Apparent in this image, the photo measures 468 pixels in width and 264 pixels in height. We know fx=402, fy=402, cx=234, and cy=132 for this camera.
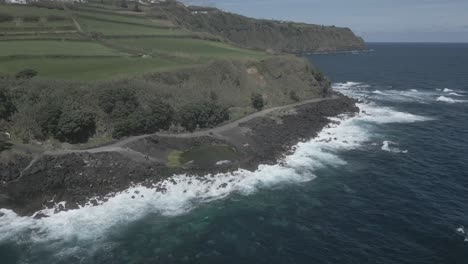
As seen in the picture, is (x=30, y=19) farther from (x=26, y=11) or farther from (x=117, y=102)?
(x=117, y=102)

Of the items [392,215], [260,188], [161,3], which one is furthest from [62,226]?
[161,3]

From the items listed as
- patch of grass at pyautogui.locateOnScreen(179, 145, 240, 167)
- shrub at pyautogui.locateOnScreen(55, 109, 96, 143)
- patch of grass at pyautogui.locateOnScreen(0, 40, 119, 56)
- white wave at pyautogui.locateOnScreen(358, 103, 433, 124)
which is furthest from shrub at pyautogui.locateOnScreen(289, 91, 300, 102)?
shrub at pyautogui.locateOnScreen(55, 109, 96, 143)

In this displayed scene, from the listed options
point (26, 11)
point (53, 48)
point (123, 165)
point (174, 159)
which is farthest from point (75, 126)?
point (26, 11)

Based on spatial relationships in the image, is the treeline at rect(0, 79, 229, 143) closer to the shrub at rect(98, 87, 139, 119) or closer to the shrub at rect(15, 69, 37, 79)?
the shrub at rect(98, 87, 139, 119)

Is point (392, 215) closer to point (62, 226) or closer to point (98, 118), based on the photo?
point (62, 226)

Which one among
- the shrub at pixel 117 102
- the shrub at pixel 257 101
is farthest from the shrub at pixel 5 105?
the shrub at pixel 257 101

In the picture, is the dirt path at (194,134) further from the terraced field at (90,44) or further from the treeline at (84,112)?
the terraced field at (90,44)

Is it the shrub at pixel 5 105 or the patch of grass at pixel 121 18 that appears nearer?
the shrub at pixel 5 105
